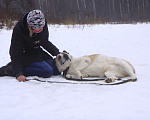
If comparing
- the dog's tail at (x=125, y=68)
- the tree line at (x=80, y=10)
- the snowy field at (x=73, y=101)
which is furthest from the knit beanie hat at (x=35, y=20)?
the tree line at (x=80, y=10)

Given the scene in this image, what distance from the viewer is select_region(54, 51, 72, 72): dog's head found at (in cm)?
350

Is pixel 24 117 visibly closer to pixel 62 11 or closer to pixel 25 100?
pixel 25 100

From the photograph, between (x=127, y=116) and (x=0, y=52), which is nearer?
(x=127, y=116)

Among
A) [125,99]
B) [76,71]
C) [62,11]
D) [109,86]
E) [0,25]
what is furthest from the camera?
A: [62,11]

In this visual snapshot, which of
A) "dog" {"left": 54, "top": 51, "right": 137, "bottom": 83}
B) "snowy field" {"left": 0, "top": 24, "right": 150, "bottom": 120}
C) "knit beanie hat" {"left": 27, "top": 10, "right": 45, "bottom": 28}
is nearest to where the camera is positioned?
"snowy field" {"left": 0, "top": 24, "right": 150, "bottom": 120}

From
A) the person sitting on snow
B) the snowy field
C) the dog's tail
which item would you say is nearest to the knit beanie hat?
the person sitting on snow

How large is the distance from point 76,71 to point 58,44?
4.48 metres

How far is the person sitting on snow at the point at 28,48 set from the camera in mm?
3053

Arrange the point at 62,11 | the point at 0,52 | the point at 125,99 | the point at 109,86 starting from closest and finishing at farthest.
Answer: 1. the point at 125,99
2. the point at 109,86
3. the point at 0,52
4. the point at 62,11

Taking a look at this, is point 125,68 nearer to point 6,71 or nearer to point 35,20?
point 35,20

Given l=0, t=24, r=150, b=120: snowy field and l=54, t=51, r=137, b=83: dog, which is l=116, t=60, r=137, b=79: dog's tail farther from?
l=0, t=24, r=150, b=120: snowy field

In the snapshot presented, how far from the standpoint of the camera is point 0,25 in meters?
9.65

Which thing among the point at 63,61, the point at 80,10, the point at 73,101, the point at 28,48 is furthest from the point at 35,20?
the point at 80,10

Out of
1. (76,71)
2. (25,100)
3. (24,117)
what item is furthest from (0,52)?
(24,117)
